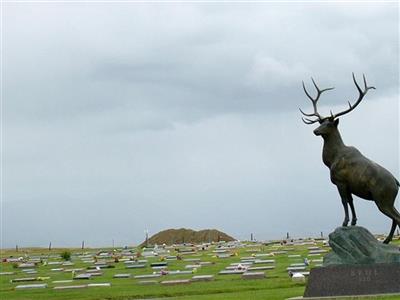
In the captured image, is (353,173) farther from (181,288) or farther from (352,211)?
(181,288)

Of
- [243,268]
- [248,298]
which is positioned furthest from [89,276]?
[248,298]

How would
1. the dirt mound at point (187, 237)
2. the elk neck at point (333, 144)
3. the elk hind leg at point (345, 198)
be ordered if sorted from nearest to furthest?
the elk hind leg at point (345, 198) < the elk neck at point (333, 144) < the dirt mound at point (187, 237)

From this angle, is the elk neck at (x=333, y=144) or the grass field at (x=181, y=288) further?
the grass field at (x=181, y=288)

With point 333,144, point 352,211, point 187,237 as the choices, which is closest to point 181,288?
point 352,211

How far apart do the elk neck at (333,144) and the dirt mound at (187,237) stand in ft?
189

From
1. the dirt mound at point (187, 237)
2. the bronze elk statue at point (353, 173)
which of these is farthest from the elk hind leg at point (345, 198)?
the dirt mound at point (187, 237)

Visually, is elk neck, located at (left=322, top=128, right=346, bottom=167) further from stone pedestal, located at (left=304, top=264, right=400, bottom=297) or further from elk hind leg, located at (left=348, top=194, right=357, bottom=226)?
stone pedestal, located at (left=304, top=264, right=400, bottom=297)

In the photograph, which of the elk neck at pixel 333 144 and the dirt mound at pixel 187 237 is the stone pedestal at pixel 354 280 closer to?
the elk neck at pixel 333 144

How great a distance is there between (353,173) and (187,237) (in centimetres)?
6000

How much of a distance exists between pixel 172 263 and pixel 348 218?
2127cm

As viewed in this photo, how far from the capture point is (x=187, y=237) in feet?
256

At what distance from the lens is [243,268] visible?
104 feet

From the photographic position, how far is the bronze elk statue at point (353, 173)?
18578 mm

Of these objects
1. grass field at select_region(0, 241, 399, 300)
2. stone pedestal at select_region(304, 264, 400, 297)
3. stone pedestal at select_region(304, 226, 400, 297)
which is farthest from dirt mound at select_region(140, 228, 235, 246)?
stone pedestal at select_region(304, 264, 400, 297)
